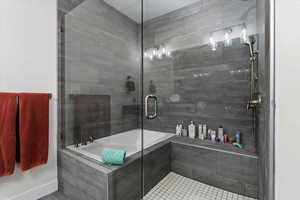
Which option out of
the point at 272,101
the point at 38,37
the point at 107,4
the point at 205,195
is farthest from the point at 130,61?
the point at 205,195

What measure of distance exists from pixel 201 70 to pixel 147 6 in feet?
4.21

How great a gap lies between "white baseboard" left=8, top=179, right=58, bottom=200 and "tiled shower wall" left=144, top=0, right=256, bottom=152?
1354 mm

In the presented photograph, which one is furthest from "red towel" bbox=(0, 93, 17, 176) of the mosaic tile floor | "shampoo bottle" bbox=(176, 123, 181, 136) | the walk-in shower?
"shampoo bottle" bbox=(176, 123, 181, 136)

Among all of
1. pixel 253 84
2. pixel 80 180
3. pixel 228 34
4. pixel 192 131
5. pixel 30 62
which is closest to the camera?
pixel 80 180

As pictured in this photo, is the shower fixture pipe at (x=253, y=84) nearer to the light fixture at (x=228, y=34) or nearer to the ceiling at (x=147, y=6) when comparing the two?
the light fixture at (x=228, y=34)

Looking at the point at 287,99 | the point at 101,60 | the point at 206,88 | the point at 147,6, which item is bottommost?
the point at 287,99

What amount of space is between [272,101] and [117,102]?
5.80 ft

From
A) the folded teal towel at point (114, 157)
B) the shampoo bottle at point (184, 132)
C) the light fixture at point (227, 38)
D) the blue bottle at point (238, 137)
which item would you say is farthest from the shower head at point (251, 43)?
the folded teal towel at point (114, 157)

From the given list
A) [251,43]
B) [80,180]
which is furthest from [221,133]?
[80,180]

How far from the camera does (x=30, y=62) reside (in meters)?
1.55

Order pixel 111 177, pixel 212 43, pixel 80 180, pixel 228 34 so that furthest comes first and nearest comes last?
pixel 212 43
pixel 228 34
pixel 80 180
pixel 111 177

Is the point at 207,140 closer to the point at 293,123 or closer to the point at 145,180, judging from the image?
the point at 145,180

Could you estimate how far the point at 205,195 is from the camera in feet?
5.02

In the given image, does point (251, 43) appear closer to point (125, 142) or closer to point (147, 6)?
point (147, 6)
